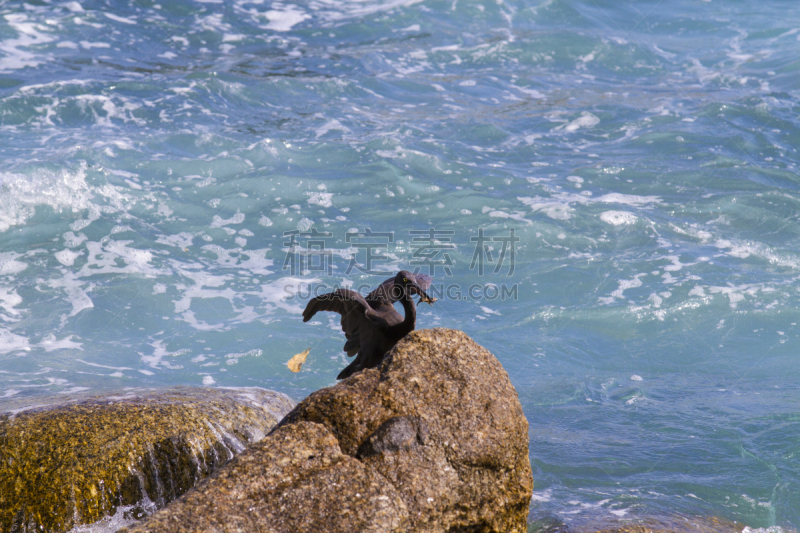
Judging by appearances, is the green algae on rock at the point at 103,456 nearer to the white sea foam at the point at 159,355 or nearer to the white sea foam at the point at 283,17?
the white sea foam at the point at 159,355

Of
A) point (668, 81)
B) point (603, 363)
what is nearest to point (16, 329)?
point (603, 363)

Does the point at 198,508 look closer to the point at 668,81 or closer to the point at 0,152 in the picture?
the point at 0,152

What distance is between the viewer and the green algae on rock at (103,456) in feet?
10.5

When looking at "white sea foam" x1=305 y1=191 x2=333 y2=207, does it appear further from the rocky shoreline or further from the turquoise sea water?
the rocky shoreline

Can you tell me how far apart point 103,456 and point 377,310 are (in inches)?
66.1

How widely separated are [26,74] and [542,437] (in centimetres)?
1263

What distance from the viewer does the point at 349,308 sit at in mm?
3727

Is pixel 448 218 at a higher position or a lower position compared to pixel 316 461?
lower

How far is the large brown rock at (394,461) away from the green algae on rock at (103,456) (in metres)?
1.14

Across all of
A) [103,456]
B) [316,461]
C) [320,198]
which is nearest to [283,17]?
[320,198]

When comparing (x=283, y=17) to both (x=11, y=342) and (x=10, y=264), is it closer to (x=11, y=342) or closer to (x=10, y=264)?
(x=10, y=264)

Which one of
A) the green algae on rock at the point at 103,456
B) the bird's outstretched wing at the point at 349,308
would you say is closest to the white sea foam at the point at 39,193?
the green algae on rock at the point at 103,456

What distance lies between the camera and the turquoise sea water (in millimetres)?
5340

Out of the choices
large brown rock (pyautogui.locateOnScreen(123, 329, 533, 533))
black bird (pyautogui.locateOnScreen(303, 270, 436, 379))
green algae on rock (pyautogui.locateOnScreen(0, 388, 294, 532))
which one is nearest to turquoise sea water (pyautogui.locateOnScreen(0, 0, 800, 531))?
green algae on rock (pyautogui.locateOnScreen(0, 388, 294, 532))
